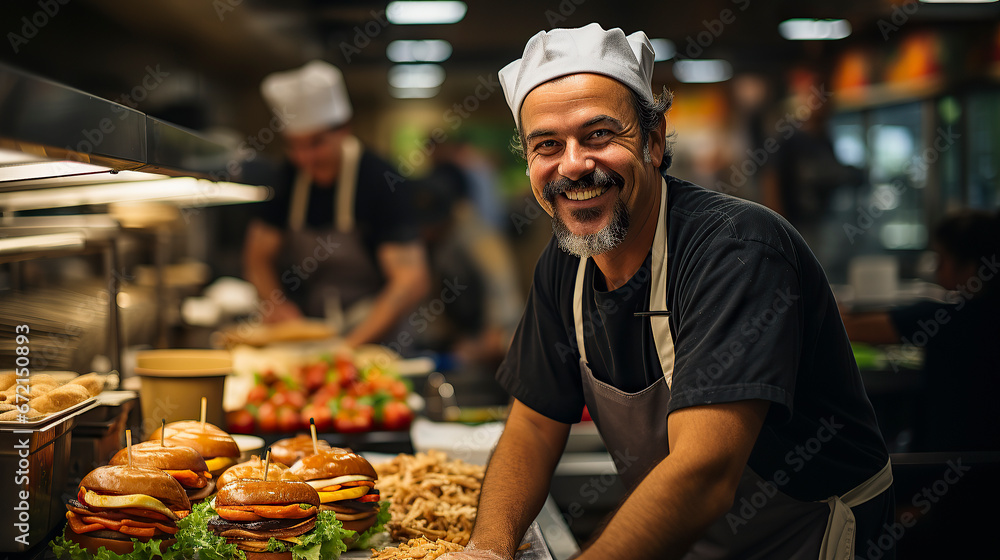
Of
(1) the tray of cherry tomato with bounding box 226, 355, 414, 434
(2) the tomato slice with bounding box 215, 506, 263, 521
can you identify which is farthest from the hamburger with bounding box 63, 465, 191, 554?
(1) the tray of cherry tomato with bounding box 226, 355, 414, 434

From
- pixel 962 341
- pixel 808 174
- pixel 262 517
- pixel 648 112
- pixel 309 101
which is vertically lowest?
pixel 262 517

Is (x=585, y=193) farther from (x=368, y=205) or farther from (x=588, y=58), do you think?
(x=368, y=205)

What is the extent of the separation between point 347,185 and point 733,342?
3.45 metres

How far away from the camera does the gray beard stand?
157 centimetres

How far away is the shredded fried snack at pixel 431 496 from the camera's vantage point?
1708 mm

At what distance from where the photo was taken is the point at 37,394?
4.94ft

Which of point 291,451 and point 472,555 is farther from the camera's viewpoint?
point 291,451

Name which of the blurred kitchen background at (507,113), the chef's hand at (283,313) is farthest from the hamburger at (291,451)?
the chef's hand at (283,313)

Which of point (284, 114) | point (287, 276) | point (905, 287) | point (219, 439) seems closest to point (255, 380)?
point (219, 439)

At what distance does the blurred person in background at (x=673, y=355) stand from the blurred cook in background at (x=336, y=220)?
8.89 feet

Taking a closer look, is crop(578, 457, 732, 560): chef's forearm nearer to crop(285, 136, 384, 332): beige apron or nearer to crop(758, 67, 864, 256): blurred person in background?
crop(285, 136, 384, 332): beige apron

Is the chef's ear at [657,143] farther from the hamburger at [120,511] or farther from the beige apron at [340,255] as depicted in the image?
the beige apron at [340,255]

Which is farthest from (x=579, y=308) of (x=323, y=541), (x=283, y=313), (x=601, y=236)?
(x=283, y=313)

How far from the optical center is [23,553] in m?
1.45
